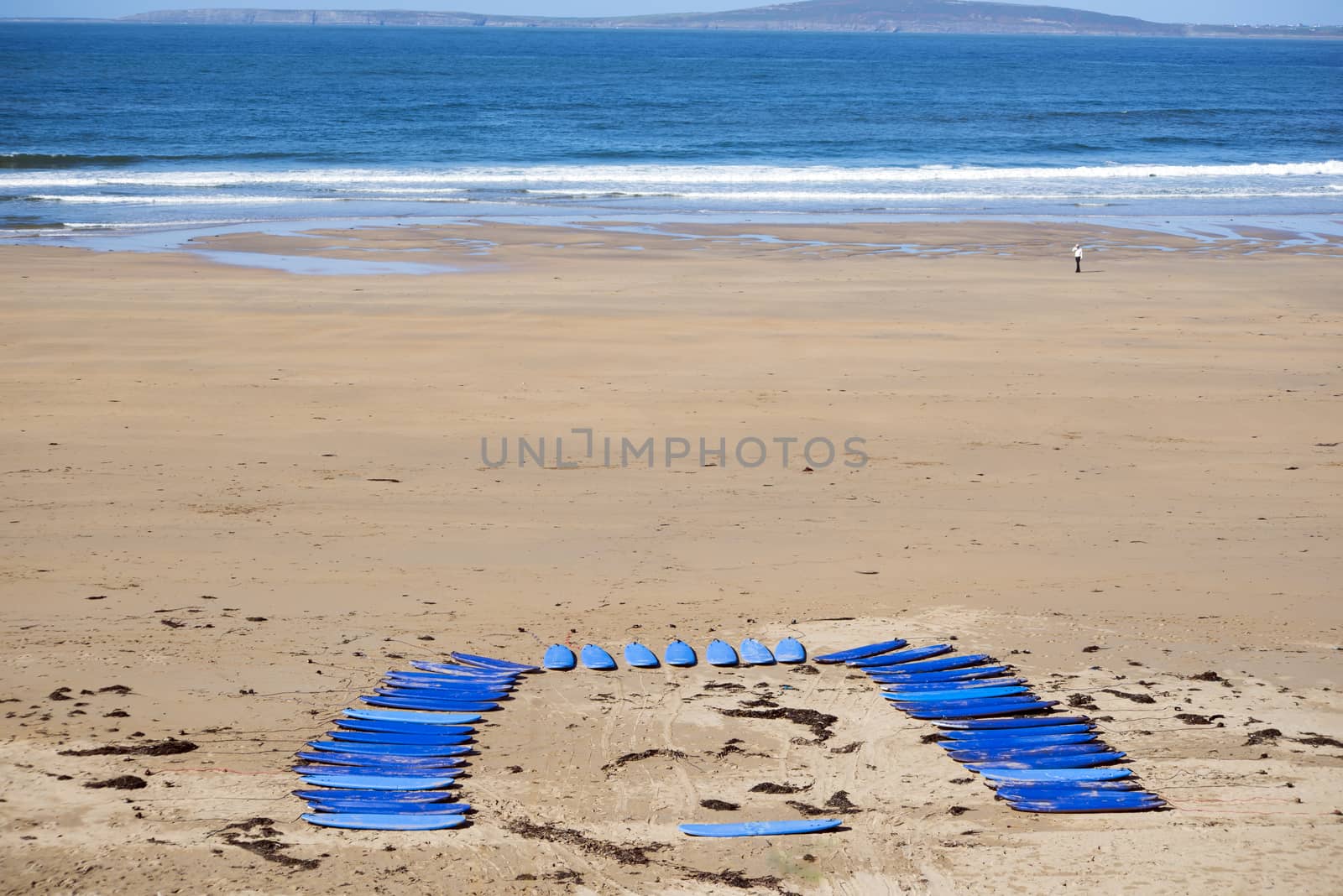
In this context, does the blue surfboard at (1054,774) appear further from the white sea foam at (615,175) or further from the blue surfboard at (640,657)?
the white sea foam at (615,175)

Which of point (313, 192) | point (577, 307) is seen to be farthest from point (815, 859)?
point (313, 192)

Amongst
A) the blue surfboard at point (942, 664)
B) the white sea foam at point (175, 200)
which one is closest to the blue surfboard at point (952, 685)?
the blue surfboard at point (942, 664)

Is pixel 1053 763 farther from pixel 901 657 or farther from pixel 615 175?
pixel 615 175

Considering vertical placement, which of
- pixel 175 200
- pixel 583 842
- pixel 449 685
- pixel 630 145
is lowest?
pixel 583 842

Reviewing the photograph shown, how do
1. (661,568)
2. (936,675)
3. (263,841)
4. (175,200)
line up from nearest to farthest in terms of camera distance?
(263,841), (936,675), (661,568), (175,200)

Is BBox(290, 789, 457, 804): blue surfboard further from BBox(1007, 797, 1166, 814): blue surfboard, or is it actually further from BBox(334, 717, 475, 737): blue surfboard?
BBox(1007, 797, 1166, 814): blue surfboard

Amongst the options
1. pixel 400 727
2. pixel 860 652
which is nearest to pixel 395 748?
pixel 400 727

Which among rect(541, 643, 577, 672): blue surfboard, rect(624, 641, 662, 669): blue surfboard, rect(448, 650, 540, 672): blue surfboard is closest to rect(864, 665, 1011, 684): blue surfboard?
rect(624, 641, 662, 669): blue surfboard
